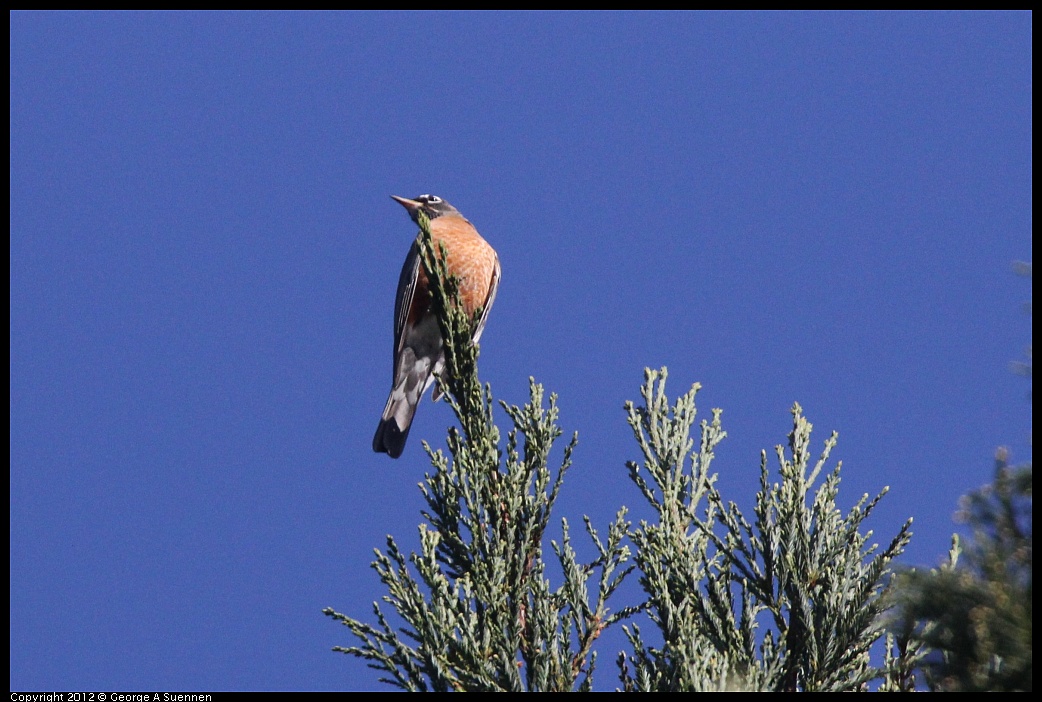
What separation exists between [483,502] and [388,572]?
0.39 m

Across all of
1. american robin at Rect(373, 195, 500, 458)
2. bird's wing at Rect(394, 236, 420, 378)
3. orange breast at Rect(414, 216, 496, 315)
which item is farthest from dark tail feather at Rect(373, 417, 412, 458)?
orange breast at Rect(414, 216, 496, 315)

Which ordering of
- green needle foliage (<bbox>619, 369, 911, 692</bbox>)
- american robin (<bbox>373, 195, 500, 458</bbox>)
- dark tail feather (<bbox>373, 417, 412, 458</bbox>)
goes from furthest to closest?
american robin (<bbox>373, 195, 500, 458</bbox>) < dark tail feather (<bbox>373, 417, 412, 458</bbox>) < green needle foliage (<bbox>619, 369, 911, 692</bbox>)

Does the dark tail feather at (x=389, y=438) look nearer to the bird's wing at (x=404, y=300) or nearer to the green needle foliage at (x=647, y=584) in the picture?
the bird's wing at (x=404, y=300)

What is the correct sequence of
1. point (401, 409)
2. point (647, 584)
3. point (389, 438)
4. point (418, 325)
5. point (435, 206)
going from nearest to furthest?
point (647, 584) < point (389, 438) < point (401, 409) < point (418, 325) < point (435, 206)

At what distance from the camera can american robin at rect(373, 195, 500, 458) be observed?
634 centimetres

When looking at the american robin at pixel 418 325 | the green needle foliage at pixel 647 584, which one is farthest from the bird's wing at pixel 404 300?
the green needle foliage at pixel 647 584

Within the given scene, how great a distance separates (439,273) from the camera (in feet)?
13.1

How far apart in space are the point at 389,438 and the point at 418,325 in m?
0.77

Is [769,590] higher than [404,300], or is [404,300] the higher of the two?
[404,300]

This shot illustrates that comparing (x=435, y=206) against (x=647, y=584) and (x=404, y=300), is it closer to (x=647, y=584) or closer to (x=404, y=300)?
(x=404, y=300)

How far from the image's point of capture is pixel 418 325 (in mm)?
6555

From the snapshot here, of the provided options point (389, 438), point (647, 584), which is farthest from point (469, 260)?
point (647, 584)

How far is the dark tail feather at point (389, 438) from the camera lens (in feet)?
20.3

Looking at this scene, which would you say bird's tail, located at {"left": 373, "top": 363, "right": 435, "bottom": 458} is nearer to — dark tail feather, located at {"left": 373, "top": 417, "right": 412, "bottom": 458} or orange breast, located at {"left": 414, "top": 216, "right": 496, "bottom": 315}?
dark tail feather, located at {"left": 373, "top": 417, "right": 412, "bottom": 458}
